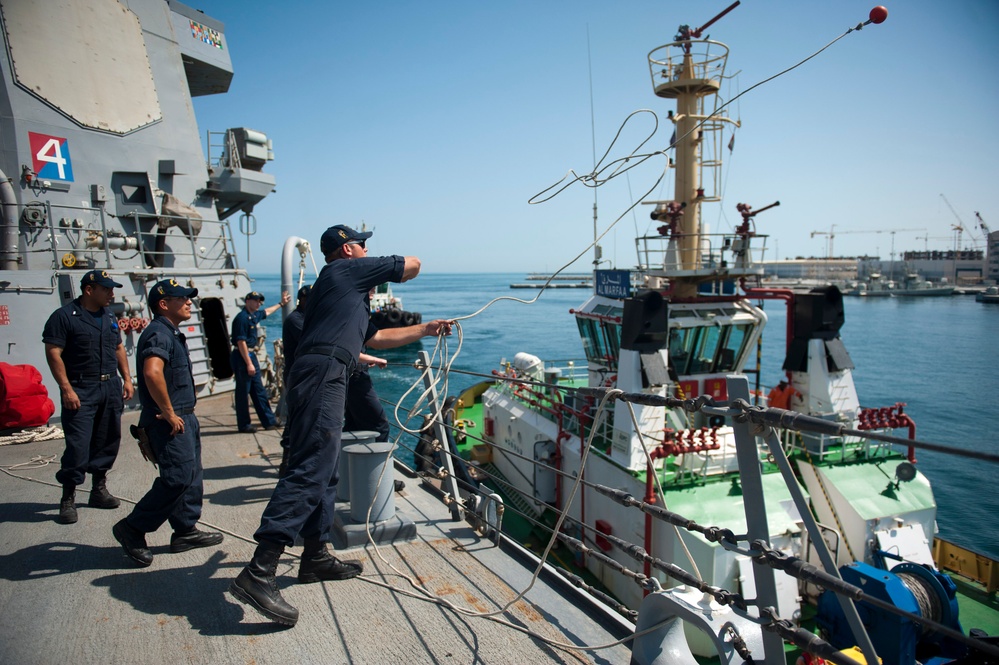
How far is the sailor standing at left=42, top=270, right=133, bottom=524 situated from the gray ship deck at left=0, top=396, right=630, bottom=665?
13.1 inches

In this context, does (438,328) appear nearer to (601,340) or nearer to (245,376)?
(245,376)

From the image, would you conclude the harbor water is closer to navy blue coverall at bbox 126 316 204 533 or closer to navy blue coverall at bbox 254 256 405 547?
navy blue coverall at bbox 254 256 405 547

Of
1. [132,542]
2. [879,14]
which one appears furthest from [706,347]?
[132,542]

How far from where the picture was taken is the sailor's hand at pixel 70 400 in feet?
15.1

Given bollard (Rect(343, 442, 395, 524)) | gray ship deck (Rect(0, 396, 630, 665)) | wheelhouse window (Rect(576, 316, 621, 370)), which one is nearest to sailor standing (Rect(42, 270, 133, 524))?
gray ship deck (Rect(0, 396, 630, 665))

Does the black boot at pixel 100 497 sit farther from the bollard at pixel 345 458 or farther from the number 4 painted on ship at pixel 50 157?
the number 4 painted on ship at pixel 50 157

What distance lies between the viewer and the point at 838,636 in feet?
18.3

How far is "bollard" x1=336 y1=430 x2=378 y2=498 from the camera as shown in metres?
Answer: 4.29

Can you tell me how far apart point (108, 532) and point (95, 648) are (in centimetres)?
176

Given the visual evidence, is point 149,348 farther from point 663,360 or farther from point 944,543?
point 944,543

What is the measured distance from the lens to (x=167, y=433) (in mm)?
3896

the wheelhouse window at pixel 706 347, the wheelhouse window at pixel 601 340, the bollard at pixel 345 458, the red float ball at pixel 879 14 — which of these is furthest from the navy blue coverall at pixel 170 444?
the wheelhouse window at pixel 706 347

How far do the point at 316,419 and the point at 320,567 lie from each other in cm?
102

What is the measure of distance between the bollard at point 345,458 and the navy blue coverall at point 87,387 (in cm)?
200
